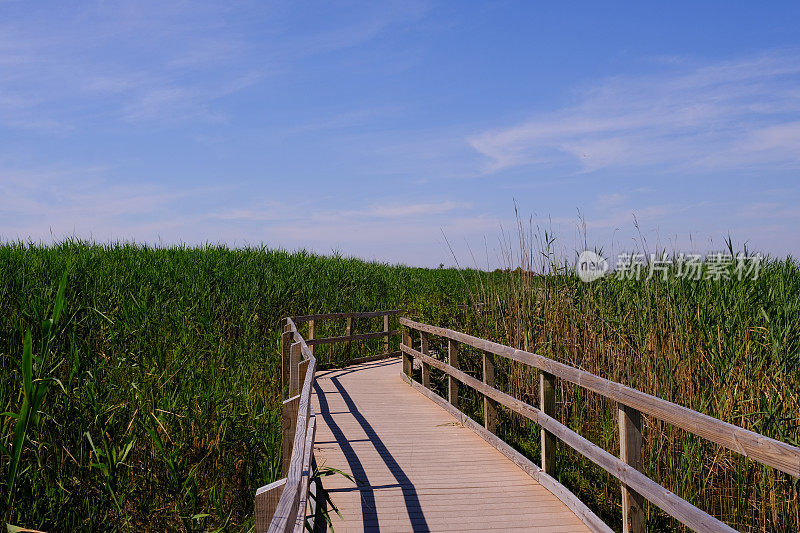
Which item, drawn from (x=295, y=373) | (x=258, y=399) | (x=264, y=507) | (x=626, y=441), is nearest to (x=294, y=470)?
(x=264, y=507)

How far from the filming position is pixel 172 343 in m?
8.37

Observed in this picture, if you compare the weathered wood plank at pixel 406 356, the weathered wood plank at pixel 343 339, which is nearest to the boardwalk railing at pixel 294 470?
the weathered wood plank at pixel 406 356

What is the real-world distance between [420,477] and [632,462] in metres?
2.03

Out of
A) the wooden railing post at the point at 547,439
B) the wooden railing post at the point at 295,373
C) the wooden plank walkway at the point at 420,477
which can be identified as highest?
the wooden railing post at the point at 295,373

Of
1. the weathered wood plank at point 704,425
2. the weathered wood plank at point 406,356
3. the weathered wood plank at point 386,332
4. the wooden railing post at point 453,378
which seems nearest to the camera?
the weathered wood plank at point 704,425

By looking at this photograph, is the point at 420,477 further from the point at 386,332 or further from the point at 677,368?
the point at 386,332

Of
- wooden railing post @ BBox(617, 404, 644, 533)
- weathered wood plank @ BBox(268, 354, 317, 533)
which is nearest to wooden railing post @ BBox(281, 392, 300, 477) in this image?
weathered wood plank @ BBox(268, 354, 317, 533)

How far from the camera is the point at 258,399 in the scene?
7.80 metres

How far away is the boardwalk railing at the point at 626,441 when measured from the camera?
9.74ft

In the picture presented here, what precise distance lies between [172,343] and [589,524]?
588 cm

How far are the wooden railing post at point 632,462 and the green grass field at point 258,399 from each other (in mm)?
418

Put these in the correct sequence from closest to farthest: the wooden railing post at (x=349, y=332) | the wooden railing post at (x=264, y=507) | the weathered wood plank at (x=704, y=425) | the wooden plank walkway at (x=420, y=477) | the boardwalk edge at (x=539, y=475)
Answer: the wooden railing post at (x=264, y=507), the weathered wood plank at (x=704, y=425), the boardwalk edge at (x=539, y=475), the wooden plank walkway at (x=420, y=477), the wooden railing post at (x=349, y=332)

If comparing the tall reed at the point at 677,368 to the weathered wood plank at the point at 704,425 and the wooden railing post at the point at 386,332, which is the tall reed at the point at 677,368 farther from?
the wooden railing post at the point at 386,332

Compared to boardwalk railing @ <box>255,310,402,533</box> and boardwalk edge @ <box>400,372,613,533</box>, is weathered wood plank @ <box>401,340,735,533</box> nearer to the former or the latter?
boardwalk edge @ <box>400,372,613,533</box>
